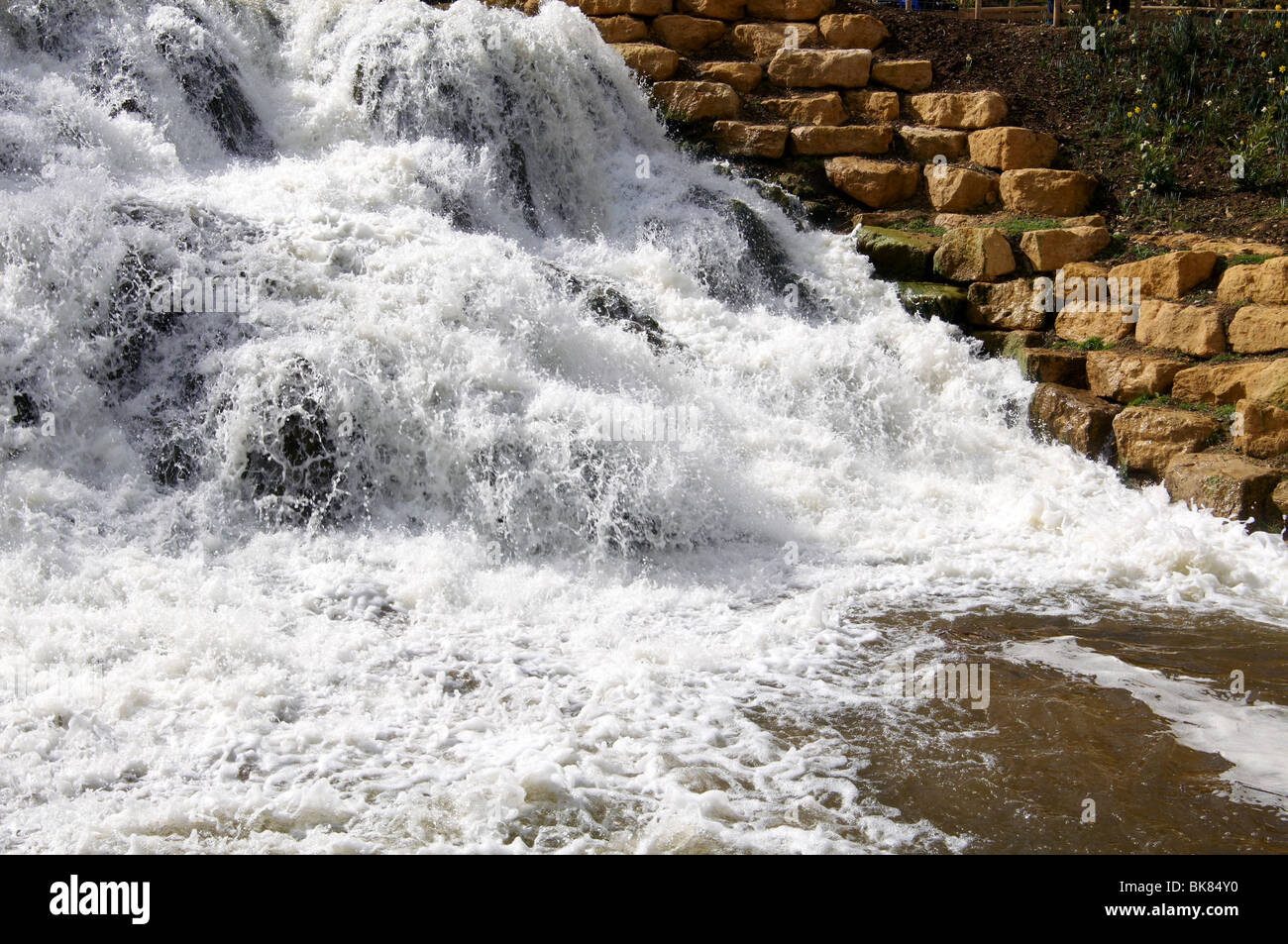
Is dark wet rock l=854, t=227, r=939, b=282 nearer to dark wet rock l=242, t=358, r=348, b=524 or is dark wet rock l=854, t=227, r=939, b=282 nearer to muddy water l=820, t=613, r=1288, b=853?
muddy water l=820, t=613, r=1288, b=853

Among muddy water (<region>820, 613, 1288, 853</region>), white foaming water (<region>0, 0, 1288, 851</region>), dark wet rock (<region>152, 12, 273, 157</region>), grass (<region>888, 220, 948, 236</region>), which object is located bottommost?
muddy water (<region>820, 613, 1288, 853</region>)

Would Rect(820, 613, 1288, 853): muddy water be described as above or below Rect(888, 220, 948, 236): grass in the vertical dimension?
below

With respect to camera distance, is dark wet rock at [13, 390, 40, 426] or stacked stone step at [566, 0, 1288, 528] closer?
dark wet rock at [13, 390, 40, 426]

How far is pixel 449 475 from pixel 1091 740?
132 inches

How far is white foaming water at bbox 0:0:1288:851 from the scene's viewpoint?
3643 mm

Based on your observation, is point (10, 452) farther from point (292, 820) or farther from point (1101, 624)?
point (1101, 624)

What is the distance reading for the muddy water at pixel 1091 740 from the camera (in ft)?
11.2

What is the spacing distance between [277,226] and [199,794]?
414cm

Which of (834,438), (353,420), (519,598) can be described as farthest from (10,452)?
(834,438)

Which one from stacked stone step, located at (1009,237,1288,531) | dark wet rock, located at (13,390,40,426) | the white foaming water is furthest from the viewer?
stacked stone step, located at (1009,237,1288,531)

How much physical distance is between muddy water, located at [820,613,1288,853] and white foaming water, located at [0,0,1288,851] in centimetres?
22

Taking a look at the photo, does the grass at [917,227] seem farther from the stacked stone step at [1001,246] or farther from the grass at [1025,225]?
the grass at [1025,225]

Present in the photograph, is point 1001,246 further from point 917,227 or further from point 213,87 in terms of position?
point 213,87

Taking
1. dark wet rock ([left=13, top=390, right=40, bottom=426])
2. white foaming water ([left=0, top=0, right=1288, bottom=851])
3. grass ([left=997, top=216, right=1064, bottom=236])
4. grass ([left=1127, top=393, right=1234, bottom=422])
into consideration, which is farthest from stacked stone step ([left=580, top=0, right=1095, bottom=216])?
dark wet rock ([left=13, top=390, right=40, bottom=426])
